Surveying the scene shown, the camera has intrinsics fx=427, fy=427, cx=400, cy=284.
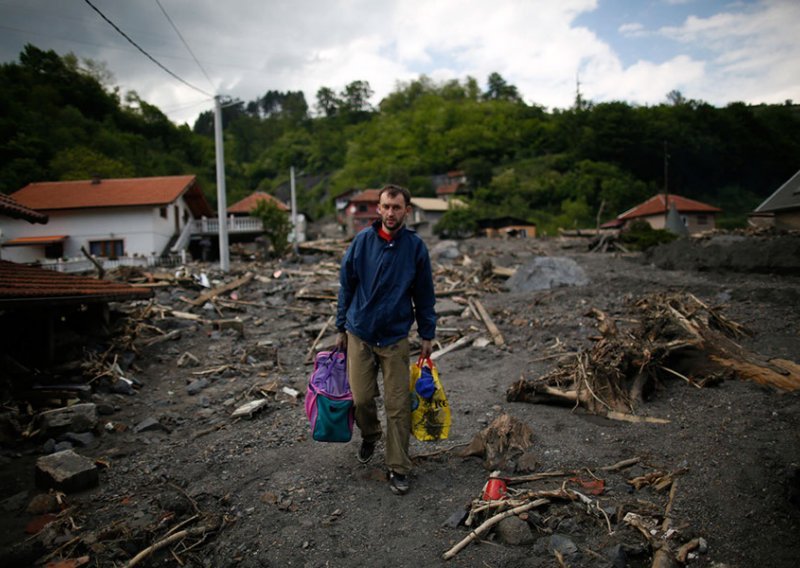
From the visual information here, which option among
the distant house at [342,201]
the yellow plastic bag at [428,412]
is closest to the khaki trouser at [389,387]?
the yellow plastic bag at [428,412]

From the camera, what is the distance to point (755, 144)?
765cm

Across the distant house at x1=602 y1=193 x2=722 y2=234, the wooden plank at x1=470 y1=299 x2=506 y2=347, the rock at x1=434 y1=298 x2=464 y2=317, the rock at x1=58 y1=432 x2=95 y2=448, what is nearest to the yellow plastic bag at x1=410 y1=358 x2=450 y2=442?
the rock at x1=58 y1=432 x2=95 y2=448

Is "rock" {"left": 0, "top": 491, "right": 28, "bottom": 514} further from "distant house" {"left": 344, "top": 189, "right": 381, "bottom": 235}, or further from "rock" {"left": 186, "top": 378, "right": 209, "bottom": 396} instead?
"distant house" {"left": 344, "top": 189, "right": 381, "bottom": 235}

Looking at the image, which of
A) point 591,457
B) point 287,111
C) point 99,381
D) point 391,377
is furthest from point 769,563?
point 287,111

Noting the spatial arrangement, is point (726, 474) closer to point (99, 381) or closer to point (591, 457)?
point (591, 457)

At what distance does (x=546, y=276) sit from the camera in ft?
40.2

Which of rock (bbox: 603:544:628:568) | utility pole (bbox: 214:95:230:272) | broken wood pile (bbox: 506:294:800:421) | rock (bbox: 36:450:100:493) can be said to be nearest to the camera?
rock (bbox: 603:544:628:568)

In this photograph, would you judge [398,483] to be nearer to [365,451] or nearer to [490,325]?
[365,451]

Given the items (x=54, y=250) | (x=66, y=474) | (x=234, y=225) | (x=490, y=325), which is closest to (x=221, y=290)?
(x=490, y=325)

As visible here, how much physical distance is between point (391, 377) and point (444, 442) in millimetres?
1213

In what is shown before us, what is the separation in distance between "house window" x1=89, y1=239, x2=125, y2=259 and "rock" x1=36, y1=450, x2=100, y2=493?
25.7m

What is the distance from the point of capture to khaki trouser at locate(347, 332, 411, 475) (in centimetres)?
323

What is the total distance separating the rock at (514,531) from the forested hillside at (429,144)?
285 inches

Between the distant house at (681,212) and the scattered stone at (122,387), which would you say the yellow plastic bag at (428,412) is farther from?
the distant house at (681,212)
